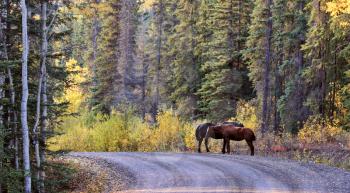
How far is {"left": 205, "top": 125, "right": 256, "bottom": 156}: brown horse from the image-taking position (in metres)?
23.5

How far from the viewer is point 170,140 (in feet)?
102

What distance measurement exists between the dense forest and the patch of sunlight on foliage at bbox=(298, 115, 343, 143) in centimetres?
6

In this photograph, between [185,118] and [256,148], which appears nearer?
[256,148]

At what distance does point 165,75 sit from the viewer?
150ft

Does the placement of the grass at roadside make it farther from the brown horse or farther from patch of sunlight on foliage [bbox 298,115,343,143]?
patch of sunlight on foliage [bbox 298,115,343,143]

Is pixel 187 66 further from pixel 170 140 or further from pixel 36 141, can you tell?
pixel 36 141

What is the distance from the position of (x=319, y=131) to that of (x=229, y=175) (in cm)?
1001

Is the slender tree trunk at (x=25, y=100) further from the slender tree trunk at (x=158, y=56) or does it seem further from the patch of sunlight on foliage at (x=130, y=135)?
the slender tree trunk at (x=158, y=56)

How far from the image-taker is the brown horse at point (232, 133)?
23469 mm

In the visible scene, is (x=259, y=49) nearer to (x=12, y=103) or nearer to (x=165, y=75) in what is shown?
(x=165, y=75)

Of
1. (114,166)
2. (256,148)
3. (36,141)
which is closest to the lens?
(36,141)

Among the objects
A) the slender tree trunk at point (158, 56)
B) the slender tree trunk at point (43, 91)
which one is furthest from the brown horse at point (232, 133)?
the slender tree trunk at point (158, 56)

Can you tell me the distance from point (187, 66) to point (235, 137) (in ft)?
70.8

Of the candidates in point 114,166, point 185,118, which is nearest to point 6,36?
point 114,166
